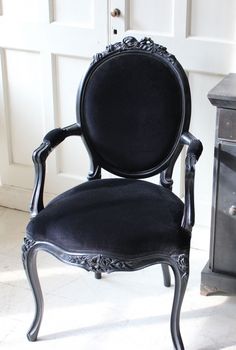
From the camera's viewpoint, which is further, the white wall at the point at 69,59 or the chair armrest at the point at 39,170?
the white wall at the point at 69,59

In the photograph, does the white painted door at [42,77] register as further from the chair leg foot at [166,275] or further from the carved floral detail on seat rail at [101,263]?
the carved floral detail on seat rail at [101,263]

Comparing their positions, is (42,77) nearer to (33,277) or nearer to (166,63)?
(166,63)

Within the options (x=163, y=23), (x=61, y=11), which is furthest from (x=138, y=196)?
(x=61, y=11)

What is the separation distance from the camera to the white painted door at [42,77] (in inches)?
97.0

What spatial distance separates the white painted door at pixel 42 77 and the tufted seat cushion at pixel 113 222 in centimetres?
72

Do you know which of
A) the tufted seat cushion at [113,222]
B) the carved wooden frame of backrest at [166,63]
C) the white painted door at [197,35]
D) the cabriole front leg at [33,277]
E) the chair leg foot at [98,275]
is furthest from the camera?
the chair leg foot at [98,275]

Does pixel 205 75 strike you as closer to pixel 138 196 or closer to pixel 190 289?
pixel 138 196

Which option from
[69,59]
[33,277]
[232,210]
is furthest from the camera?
[69,59]

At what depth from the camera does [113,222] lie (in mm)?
1818

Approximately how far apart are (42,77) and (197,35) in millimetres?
739

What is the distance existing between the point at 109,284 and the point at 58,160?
0.68 metres

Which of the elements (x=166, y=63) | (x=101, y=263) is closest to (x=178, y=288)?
(x=101, y=263)

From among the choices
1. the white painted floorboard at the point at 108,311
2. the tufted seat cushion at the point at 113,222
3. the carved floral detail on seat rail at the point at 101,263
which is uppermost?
the tufted seat cushion at the point at 113,222

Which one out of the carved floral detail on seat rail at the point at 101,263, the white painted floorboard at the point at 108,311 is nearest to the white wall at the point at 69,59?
the white painted floorboard at the point at 108,311
